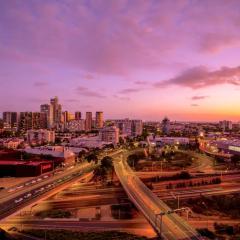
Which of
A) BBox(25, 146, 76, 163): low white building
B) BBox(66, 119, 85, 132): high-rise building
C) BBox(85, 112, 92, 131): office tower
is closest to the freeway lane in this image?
BBox(25, 146, 76, 163): low white building

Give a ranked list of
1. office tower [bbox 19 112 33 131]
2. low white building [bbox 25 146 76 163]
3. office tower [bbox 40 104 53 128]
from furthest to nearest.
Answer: office tower [bbox 40 104 53 128] < office tower [bbox 19 112 33 131] < low white building [bbox 25 146 76 163]

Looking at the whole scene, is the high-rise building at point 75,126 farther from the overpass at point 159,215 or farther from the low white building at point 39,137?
the overpass at point 159,215

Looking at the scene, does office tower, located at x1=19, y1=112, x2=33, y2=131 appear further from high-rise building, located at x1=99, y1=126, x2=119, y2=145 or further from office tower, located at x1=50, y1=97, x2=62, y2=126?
high-rise building, located at x1=99, y1=126, x2=119, y2=145

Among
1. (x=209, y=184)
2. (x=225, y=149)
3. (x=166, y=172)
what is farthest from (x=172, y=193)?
(x=225, y=149)

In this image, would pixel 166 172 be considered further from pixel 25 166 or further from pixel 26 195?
pixel 26 195

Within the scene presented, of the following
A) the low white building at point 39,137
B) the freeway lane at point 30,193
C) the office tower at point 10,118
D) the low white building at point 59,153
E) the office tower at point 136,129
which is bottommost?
the freeway lane at point 30,193

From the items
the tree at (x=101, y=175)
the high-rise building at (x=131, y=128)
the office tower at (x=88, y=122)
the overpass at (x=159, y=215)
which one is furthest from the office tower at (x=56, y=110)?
the overpass at (x=159, y=215)

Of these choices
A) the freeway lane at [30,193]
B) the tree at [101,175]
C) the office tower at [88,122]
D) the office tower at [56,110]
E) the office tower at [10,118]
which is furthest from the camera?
the office tower at [56,110]
